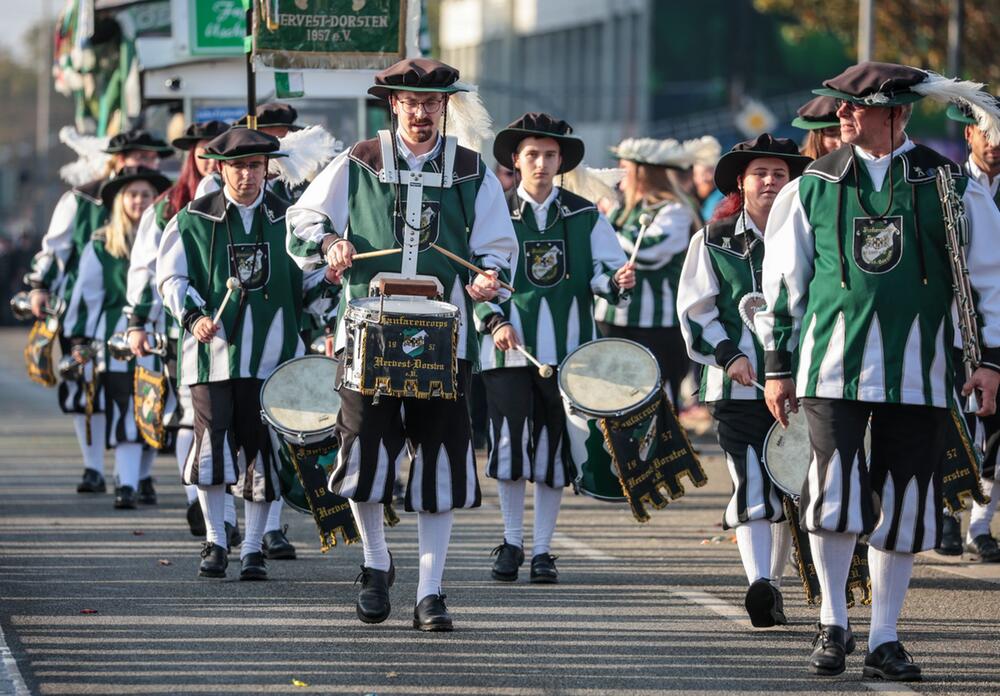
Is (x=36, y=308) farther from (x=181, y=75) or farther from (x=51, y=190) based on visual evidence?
(x=51, y=190)

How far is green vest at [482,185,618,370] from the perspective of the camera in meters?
9.98

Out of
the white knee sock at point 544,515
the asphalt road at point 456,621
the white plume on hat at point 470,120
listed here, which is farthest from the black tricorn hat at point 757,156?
the white knee sock at point 544,515

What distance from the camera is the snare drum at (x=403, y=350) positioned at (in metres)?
7.75

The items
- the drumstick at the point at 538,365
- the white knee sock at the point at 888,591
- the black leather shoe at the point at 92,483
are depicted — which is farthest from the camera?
the black leather shoe at the point at 92,483

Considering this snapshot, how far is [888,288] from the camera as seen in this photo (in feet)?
23.2

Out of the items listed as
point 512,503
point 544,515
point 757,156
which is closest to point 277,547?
point 512,503

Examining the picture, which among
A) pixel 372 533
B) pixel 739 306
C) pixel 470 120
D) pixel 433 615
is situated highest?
pixel 470 120

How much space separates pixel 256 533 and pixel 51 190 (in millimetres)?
54782

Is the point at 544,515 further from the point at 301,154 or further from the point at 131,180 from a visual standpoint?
the point at 131,180

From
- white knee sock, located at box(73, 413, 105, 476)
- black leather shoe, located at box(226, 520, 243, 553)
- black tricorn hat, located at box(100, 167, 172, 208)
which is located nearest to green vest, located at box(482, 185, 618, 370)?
black leather shoe, located at box(226, 520, 243, 553)

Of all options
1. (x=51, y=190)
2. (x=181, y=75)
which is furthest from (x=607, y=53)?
(x=181, y=75)

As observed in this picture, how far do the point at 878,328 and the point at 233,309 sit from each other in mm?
3411

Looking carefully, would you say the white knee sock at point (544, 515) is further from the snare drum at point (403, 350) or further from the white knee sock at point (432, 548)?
the snare drum at point (403, 350)

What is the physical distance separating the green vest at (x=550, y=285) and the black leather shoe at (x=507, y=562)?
88cm
